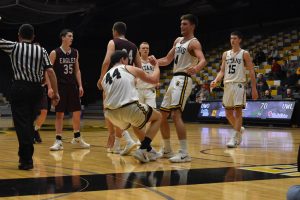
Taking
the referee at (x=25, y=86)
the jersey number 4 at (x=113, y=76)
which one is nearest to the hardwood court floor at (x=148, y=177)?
the referee at (x=25, y=86)

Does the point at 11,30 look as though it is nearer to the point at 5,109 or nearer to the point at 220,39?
the point at 5,109

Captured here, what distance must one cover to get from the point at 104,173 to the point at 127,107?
3.19ft

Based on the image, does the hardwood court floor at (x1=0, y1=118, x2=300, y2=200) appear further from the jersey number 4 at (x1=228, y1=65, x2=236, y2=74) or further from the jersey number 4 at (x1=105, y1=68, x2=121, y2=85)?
the jersey number 4 at (x1=228, y1=65, x2=236, y2=74)

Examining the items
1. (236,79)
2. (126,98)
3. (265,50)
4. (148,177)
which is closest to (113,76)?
(126,98)

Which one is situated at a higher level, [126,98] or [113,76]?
[113,76]

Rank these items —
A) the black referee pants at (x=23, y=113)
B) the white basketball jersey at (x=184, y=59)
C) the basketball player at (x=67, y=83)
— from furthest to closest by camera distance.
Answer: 1. the basketball player at (x=67, y=83)
2. the white basketball jersey at (x=184, y=59)
3. the black referee pants at (x=23, y=113)

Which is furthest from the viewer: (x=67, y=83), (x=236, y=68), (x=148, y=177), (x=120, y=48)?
(x=236, y=68)

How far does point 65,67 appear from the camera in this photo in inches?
325

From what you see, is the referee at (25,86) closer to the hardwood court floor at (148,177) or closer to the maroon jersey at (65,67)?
the hardwood court floor at (148,177)

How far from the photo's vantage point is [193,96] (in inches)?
782

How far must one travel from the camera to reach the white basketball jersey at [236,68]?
8.90 metres

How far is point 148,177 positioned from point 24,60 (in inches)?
79.8

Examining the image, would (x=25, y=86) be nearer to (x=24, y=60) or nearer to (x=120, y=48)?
(x=24, y=60)

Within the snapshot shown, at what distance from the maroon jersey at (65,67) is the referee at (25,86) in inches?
92.0
